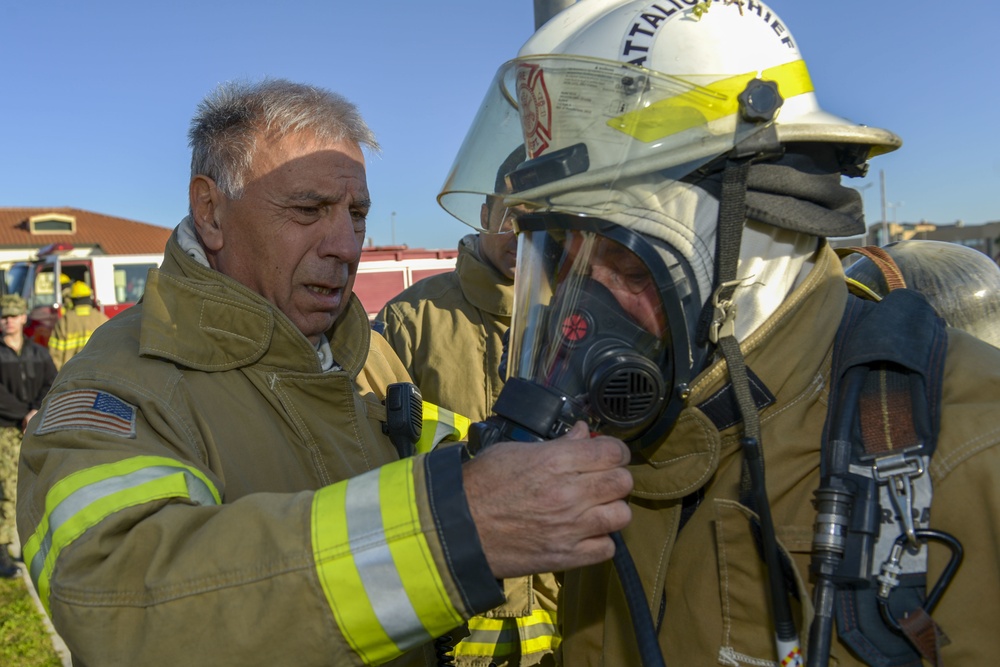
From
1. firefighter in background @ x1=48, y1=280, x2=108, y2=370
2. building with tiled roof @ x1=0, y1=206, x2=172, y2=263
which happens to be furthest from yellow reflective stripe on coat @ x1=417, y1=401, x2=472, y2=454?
building with tiled roof @ x1=0, y1=206, x2=172, y2=263

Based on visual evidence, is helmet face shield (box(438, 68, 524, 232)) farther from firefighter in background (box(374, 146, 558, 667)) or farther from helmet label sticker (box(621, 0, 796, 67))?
firefighter in background (box(374, 146, 558, 667))

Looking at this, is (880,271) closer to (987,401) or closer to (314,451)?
(987,401)

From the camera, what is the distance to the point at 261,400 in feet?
6.32

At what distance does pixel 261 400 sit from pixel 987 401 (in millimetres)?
1511

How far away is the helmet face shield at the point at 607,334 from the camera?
1391 mm

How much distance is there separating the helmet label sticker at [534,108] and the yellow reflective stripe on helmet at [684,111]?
5.8 inches

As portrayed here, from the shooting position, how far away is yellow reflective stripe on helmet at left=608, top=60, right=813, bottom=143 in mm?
1423

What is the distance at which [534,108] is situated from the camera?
155 centimetres

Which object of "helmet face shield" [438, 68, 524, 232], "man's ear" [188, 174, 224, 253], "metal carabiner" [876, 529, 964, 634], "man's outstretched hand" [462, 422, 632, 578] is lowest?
"metal carabiner" [876, 529, 964, 634]

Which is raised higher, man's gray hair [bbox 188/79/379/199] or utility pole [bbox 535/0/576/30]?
utility pole [bbox 535/0/576/30]

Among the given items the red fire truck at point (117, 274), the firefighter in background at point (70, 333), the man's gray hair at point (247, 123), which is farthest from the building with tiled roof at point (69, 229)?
the man's gray hair at point (247, 123)

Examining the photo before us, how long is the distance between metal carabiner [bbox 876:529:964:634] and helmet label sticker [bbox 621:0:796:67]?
3.02 feet

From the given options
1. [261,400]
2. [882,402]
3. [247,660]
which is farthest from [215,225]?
[882,402]

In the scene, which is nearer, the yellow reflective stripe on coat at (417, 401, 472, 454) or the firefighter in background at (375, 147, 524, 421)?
the yellow reflective stripe on coat at (417, 401, 472, 454)
